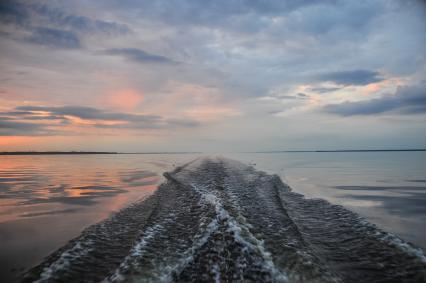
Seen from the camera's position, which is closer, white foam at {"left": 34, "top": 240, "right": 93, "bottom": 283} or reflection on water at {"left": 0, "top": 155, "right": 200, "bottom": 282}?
white foam at {"left": 34, "top": 240, "right": 93, "bottom": 283}

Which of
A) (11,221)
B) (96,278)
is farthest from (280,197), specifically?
(11,221)

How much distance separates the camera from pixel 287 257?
611cm

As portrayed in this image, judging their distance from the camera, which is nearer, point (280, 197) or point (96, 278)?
point (96, 278)

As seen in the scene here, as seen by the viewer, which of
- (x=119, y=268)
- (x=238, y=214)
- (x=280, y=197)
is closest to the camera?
(x=119, y=268)

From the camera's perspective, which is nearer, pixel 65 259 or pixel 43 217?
pixel 65 259

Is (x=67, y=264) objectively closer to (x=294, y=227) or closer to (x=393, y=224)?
(x=294, y=227)

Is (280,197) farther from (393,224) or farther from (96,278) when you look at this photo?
(96,278)

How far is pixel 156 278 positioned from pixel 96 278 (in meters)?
1.17

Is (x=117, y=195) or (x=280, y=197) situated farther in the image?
(x=117, y=195)

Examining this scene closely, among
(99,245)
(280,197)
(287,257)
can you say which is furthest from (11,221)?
(280,197)

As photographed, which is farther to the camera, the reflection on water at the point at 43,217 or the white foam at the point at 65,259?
the reflection on water at the point at 43,217

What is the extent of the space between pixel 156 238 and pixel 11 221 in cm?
546

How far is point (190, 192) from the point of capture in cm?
1438

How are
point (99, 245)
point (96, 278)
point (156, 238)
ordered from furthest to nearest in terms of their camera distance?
point (156, 238), point (99, 245), point (96, 278)
